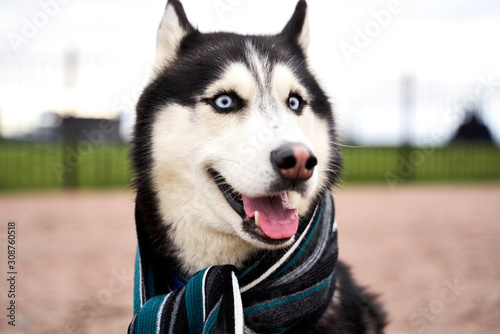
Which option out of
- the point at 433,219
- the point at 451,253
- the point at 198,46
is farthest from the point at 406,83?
the point at 198,46

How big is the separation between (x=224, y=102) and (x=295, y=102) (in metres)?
0.39

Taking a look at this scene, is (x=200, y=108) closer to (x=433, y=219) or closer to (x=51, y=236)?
(x=51, y=236)

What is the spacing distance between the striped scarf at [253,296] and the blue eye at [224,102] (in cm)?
70

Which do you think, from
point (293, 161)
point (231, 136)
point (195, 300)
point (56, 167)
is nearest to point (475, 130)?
point (56, 167)

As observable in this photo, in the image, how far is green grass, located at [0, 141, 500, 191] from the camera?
1064 centimetres

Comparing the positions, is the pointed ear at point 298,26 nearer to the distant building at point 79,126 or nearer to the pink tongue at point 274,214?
the pink tongue at point 274,214

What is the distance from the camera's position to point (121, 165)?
40.1ft

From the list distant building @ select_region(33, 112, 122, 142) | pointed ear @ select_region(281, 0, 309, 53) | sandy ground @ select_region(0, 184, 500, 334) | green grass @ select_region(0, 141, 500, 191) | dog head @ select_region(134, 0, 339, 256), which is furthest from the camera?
green grass @ select_region(0, 141, 500, 191)

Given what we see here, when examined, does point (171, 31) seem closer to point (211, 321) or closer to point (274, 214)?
point (274, 214)

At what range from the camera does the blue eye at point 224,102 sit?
2.07 metres

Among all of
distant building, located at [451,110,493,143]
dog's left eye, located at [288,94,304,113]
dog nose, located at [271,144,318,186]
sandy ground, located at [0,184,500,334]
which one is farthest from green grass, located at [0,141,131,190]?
distant building, located at [451,110,493,143]

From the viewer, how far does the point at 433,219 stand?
7156mm

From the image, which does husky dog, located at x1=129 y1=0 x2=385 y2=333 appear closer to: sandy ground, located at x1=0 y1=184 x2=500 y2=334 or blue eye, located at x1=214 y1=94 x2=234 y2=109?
blue eye, located at x1=214 y1=94 x2=234 y2=109

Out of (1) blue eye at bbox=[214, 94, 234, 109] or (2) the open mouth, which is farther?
(1) blue eye at bbox=[214, 94, 234, 109]
